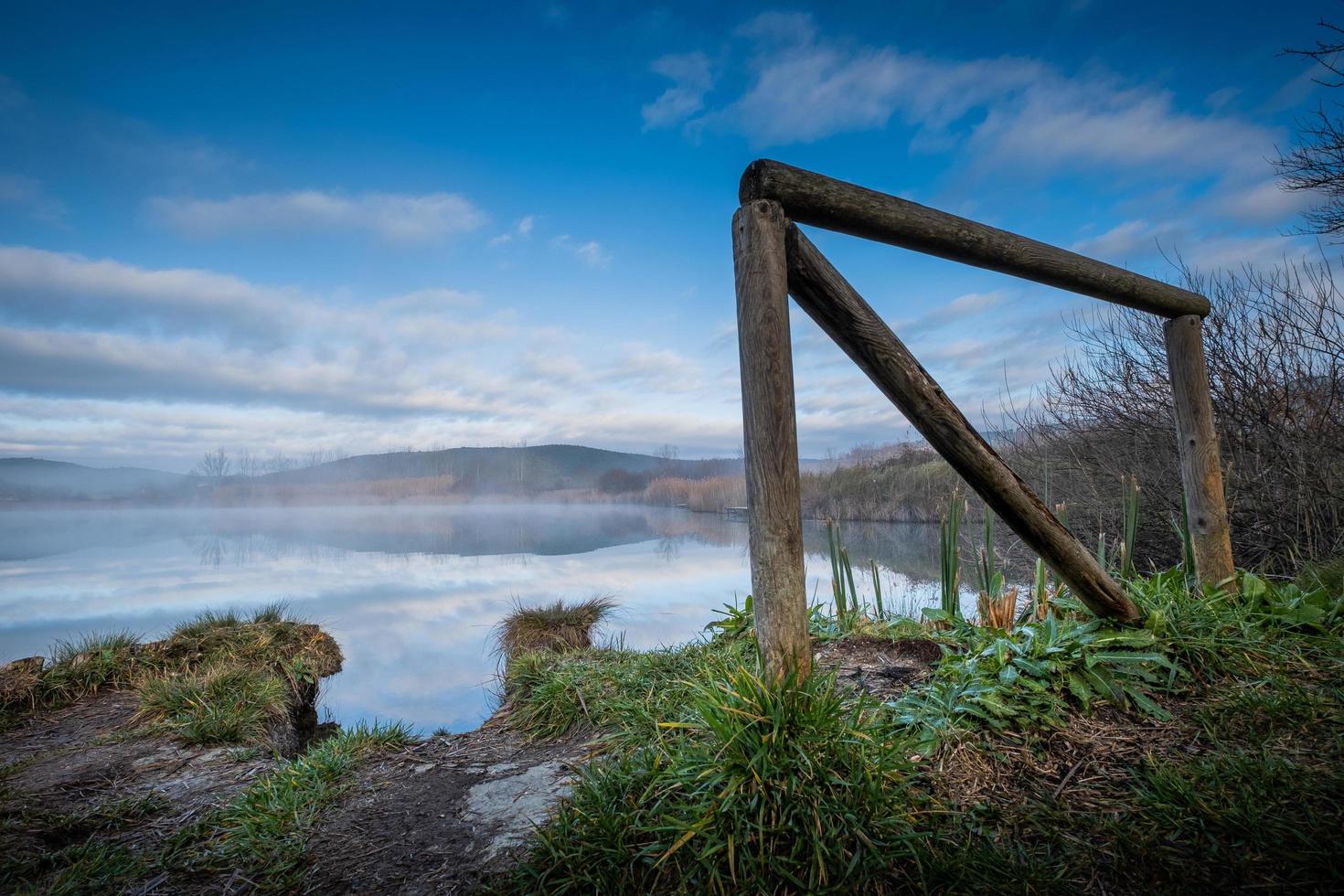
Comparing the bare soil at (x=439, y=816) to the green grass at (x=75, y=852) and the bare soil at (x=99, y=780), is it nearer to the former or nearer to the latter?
the green grass at (x=75, y=852)

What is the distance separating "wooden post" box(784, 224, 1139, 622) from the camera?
2.24 meters

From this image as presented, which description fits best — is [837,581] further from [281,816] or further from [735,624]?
[281,816]

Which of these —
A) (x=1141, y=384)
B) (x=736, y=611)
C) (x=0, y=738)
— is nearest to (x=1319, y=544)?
(x=1141, y=384)

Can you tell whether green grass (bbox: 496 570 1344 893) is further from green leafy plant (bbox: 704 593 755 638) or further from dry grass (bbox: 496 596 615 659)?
dry grass (bbox: 496 596 615 659)

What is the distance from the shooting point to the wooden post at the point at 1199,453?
11.3ft

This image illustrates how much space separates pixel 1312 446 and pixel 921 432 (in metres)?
6.86

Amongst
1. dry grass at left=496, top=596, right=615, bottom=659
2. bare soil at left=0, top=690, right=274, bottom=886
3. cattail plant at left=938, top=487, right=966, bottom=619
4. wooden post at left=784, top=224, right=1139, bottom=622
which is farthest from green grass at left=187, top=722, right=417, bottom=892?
cattail plant at left=938, top=487, right=966, bottom=619

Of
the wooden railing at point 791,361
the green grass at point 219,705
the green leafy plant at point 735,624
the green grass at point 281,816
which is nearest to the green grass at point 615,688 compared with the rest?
the green leafy plant at point 735,624

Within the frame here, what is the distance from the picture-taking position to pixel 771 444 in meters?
2.08

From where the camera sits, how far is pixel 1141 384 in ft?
25.6

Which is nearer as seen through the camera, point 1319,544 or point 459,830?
point 459,830

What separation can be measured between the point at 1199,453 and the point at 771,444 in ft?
10.4

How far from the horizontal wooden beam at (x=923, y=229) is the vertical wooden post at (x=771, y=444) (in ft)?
0.40

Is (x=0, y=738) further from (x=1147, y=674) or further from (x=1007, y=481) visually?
(x=1147, y=674)
